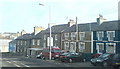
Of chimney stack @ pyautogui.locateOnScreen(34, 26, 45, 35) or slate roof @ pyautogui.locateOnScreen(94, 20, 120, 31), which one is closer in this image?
slate roof @ pyautogui.locateOnScreen(94, 20, 120, 31)

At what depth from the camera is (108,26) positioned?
33.8 meters

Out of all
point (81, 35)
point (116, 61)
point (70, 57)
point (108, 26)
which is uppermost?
point (108, 26)

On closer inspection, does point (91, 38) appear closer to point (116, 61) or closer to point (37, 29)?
point (116, 61)

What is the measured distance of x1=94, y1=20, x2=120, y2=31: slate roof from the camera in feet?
105

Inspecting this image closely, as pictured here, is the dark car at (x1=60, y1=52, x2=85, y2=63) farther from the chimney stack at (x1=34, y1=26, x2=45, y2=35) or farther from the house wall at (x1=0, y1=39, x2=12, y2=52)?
the house wall at (x1=0, y1=39, x2=12, y2=52)

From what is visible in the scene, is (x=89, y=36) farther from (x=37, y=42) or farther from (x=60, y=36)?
(x=37, y=42)

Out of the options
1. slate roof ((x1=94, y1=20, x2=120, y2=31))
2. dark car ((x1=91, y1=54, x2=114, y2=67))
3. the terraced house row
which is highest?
slate roof ((x1=94, y1=20, x2=120, y2=31))

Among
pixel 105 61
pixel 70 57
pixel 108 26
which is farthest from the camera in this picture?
pixel 108 26

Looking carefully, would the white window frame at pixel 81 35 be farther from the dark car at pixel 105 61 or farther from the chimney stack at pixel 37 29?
the chimney stack at pixel 37 29

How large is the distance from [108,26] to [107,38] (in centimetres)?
260

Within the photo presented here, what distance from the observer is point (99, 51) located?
3328cm

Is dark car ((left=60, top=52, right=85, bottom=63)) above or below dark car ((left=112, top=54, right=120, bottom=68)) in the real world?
below

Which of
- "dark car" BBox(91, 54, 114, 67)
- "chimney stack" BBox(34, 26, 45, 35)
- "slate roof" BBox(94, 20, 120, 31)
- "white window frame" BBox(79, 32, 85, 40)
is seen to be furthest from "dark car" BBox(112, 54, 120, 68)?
"chimney stack" BBox(34, 26, 45, 35)

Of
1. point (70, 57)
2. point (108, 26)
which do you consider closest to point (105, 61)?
point (70, 57)
